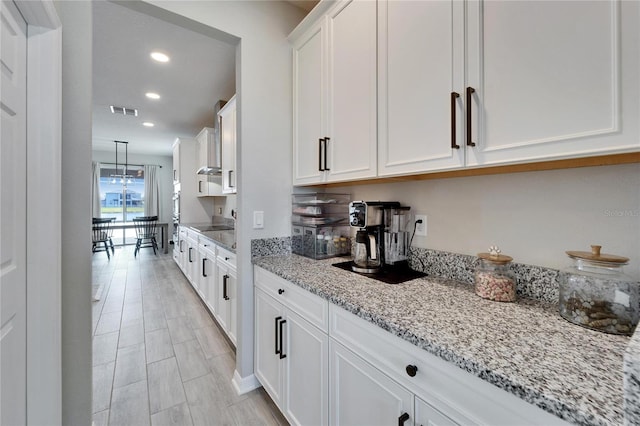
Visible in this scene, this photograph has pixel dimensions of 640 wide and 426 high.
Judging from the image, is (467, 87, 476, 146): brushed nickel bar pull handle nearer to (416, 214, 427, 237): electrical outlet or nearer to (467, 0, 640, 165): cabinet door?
(467, 0, 640, 165): cabinet door

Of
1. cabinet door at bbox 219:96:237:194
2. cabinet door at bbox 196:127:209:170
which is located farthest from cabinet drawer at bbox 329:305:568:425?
cabinet door at bbox 196:127:209:170

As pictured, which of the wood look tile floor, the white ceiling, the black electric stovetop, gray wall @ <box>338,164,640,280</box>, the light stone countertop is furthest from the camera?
the white ceiling

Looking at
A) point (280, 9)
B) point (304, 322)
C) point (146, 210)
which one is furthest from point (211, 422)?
point (146, 210)

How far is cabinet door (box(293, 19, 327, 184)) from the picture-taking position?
5.41 feet

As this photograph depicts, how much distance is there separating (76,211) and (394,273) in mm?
1478

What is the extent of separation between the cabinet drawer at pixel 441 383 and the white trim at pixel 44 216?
112cm

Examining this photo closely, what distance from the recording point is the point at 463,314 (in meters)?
0.89

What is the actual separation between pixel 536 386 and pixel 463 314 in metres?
0.34

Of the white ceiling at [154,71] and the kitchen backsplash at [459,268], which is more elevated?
the white ceiling at [154,71]

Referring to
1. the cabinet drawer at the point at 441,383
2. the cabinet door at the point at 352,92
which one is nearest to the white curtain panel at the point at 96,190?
the cabinet door at the point at 352,92

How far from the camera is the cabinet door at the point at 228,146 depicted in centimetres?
278

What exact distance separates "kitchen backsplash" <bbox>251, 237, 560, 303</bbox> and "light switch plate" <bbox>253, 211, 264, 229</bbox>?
10cm

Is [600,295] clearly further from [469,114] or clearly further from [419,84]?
[419,84]

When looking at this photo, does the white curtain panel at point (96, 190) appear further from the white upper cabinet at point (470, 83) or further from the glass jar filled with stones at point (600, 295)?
the glass jar filled with stones at point (600, 295)
